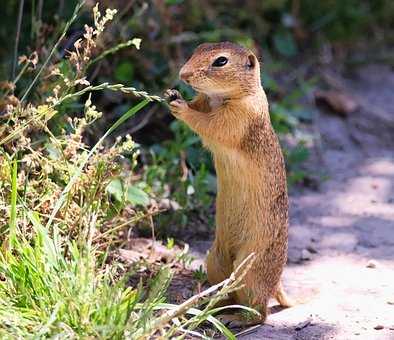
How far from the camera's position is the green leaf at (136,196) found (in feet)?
15.7

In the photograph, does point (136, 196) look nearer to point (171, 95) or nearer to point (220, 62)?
point (171, 95)

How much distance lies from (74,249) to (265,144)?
48.4 inches

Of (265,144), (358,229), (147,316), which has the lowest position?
(358,229)

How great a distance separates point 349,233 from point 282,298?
→ 124 centimetres

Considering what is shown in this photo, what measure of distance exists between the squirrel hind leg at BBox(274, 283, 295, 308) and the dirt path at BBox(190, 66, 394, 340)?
0.22 ft

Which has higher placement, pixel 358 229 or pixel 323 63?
pixel 323 63

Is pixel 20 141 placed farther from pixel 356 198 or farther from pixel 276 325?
pixel 356 198

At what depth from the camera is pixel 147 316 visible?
10.8 feet

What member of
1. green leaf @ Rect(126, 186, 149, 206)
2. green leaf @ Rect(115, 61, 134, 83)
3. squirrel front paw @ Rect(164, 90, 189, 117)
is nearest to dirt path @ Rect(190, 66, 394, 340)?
green leaf @ Rect(126, 186, 149, 206)

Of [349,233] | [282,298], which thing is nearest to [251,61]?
[282,298]

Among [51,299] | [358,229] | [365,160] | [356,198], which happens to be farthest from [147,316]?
[365,160]

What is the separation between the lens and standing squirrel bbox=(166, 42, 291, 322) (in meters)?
4.21

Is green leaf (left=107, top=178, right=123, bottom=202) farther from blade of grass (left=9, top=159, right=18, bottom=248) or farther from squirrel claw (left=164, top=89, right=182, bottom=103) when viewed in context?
blade of grass (left=9, top=159, right=18, bottom=248)

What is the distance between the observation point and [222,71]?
163 inches
